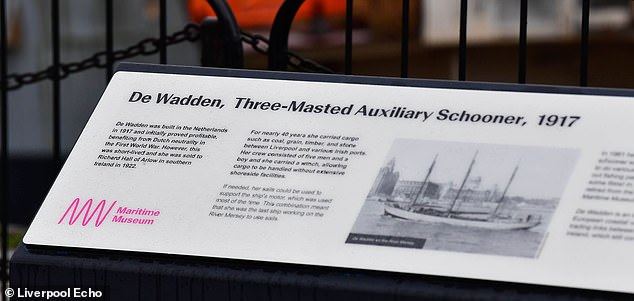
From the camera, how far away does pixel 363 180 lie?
2.68 metres

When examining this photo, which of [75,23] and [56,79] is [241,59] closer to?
[56,79]

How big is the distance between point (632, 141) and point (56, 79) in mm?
2465

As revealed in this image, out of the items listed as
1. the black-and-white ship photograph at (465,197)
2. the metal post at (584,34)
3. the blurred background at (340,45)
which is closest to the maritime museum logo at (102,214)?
the black-and-white ship photograph at (465,197)

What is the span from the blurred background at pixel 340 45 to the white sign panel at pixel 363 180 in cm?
904

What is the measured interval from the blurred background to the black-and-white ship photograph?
9289 millimetres

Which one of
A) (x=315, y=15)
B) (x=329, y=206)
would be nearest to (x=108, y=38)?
(x=329, y=206)

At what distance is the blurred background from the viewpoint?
39.5 ft

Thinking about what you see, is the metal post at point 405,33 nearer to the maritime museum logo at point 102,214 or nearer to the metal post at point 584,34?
the metal post at point 584,34

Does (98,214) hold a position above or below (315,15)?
above

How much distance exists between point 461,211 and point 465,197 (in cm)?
4

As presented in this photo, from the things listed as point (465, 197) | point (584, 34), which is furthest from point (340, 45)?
point (465, 197)

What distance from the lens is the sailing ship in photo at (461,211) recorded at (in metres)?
2.53

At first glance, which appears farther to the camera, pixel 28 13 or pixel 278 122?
pixel 28 13

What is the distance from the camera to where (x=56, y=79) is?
4398mm
